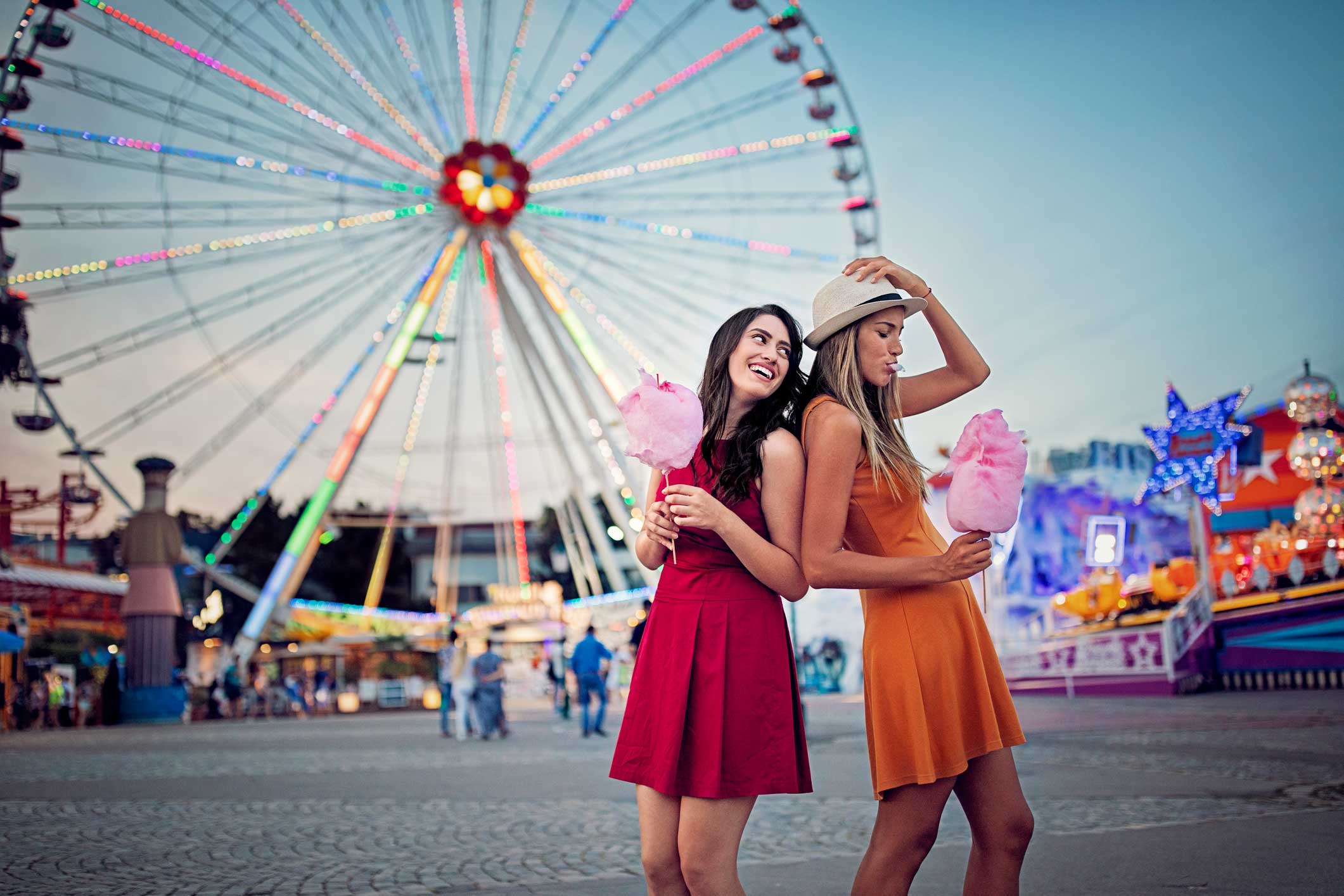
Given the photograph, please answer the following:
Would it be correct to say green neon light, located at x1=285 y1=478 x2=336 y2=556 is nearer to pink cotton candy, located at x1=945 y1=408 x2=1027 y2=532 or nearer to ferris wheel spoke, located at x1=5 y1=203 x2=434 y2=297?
ferris wheel spoke, located at x1=5 y1=203 x2=434 y2=297

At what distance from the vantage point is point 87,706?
77.3 feet

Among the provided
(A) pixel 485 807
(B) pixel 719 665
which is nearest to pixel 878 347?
(B) pixel 719 665

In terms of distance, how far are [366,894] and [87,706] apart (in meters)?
22.5

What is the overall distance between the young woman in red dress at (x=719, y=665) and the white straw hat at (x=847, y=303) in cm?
18

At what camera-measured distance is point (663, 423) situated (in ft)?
8.07

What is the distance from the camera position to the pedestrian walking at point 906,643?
245 centimetres

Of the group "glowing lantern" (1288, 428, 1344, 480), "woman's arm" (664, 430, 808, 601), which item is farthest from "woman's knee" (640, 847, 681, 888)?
"glowing lantern" (1288, 428, 1344, 480)

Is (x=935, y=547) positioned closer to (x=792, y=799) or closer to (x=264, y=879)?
(x=264, y=879)

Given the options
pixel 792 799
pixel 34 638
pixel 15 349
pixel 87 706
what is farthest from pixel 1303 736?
pixel 34 638

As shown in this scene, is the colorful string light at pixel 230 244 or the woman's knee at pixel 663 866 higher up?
the colorful string light at pixel 230 244

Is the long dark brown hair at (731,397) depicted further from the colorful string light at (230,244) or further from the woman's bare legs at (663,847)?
the colorful string light at (230,244)

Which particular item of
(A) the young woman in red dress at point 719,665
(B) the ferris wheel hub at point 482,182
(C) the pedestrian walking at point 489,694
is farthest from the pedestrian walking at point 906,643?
(B) the ferris wheel hub at point 482,182

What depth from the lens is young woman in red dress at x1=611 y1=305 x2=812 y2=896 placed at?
2402mm

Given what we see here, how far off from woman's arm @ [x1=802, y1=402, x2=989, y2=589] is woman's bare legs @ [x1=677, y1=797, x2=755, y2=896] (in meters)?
0.53
